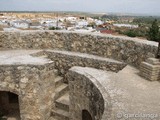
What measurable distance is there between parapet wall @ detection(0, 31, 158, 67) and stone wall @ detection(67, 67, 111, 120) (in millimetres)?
1559

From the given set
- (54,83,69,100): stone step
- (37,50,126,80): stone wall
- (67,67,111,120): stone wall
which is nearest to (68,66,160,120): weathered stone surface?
(67,67,111,120): stone wall

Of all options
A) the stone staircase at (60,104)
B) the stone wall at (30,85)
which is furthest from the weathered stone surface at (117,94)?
the stone wall at (30,85)

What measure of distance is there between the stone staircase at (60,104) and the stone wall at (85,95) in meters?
0.62

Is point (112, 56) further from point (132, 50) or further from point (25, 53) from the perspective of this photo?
point (25, 53)

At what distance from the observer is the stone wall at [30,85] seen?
6.26 m

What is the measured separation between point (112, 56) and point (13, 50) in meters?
3.74

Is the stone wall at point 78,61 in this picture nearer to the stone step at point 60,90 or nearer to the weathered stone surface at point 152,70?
the stone step at point 60,90

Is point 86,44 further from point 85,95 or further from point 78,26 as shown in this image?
point 78,26

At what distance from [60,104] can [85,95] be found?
1753mm

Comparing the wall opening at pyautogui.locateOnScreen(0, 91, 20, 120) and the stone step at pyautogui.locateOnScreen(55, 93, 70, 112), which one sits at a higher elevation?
the stone step at pyautogui.locateOnScreen(55, 93, 70, 112)

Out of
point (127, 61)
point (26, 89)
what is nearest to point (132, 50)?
point (127, 61)

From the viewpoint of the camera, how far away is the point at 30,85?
20.8 ft

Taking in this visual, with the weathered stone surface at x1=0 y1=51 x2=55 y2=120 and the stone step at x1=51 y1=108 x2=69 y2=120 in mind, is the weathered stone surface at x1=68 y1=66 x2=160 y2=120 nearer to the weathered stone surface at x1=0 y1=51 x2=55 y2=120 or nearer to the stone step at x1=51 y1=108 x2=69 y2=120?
the stone step at x1=51 y1=108 x2=69 y2=120

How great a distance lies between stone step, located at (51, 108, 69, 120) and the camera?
6.50m
